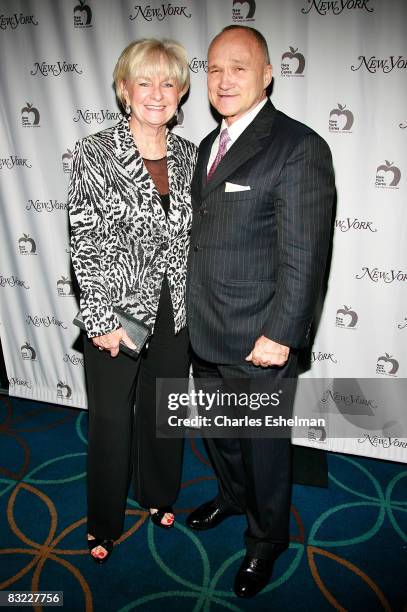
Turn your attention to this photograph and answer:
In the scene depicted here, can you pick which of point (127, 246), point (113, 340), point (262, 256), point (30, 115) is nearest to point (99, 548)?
point (113, 340)

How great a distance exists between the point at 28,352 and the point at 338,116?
2.54m

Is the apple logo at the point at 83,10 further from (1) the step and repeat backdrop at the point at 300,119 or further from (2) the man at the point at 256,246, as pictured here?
(2) the man at the point at 256,246

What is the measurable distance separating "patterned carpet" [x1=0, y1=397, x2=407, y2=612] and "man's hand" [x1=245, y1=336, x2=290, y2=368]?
3.36ft

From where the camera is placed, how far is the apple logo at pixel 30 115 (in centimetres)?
288

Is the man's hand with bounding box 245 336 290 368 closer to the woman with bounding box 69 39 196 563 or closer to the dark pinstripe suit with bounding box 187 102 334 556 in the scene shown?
the dark pinstripe suit with bounding box 187 102 334 556

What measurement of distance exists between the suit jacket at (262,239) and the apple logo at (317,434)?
1289mm

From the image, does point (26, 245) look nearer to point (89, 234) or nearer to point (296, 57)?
point (89, 234)

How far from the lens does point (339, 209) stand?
2.58 metres

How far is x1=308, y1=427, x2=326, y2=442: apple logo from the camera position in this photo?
3024 mm

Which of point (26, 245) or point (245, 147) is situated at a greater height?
point (245, 147)

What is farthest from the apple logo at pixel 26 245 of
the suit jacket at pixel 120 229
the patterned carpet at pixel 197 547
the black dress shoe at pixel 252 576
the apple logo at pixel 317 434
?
the black dress shoe at pixel 252 576

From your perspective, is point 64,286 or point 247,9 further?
point 64,286

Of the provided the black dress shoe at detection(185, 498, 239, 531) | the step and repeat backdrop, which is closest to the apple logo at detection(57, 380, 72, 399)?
the step and repeat backdrop

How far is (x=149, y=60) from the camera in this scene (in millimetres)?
1908
